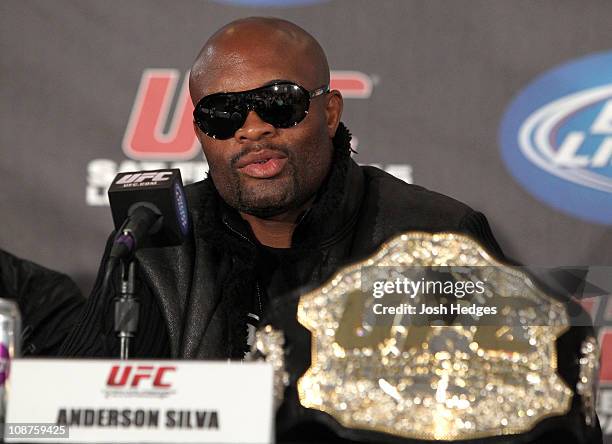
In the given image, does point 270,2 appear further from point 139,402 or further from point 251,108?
point 139,402

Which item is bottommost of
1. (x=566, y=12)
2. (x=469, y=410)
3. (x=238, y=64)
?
(x=469, y=410)

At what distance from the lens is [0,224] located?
2.42 meters

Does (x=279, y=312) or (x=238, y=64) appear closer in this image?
(x=279, y=312)

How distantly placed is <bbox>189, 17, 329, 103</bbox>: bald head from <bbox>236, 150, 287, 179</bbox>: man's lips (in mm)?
121

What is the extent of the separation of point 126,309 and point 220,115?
1.93 feet

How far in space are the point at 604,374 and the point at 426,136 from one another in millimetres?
693

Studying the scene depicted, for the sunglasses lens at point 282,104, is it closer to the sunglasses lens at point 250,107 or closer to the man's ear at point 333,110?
the sunglasses lens at point 250,107

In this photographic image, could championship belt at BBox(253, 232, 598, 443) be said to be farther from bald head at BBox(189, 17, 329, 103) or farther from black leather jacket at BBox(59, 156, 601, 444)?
bald head at BBox(189, 17, 329, 103)

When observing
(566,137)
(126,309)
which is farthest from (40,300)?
(566,137)

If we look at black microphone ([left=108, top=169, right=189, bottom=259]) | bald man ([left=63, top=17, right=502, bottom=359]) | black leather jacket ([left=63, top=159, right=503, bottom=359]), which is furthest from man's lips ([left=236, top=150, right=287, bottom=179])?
black microphone ([left=108, top=169, right=189, bottom=259])

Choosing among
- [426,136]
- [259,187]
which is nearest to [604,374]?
[426,136]

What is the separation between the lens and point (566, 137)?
2.39 metres

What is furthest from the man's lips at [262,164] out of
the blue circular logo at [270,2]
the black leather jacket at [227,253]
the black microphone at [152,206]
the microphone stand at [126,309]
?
the blue circular logo at [270,2]

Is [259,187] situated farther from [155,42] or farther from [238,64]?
[155,42]
